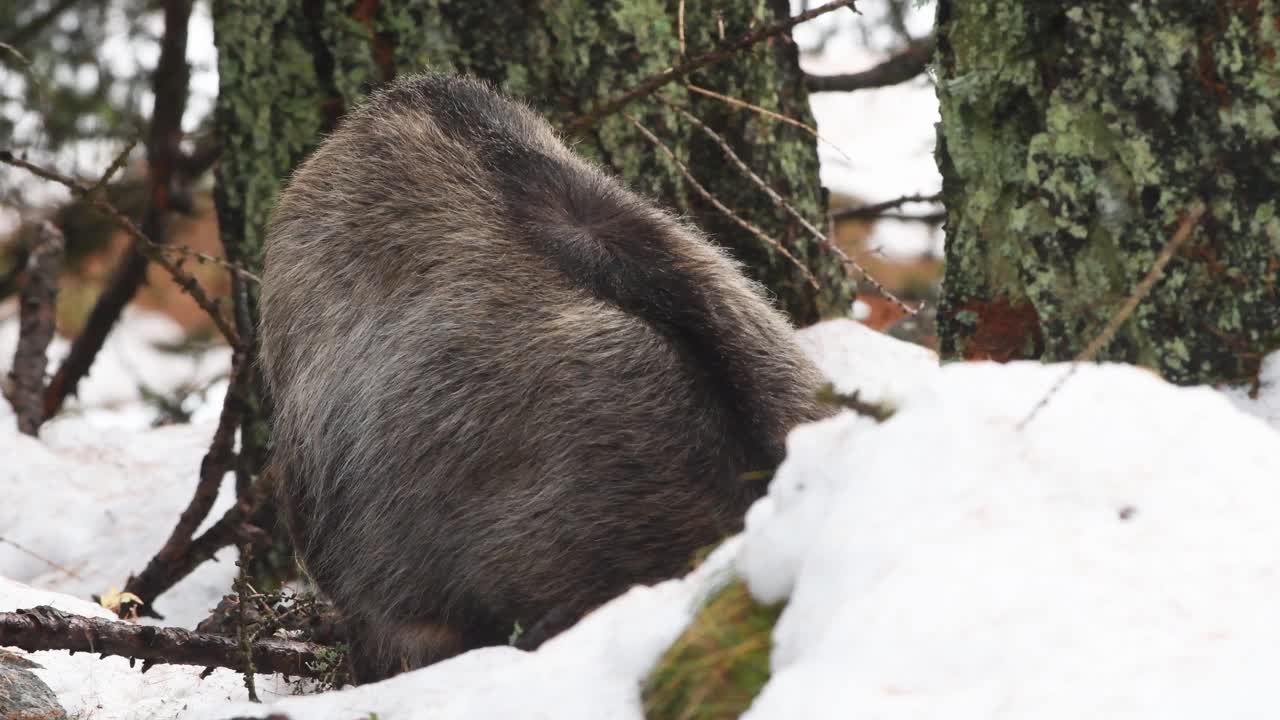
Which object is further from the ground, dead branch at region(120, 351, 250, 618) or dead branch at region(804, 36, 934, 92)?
dead branch at region(804, 36, 934, 92)

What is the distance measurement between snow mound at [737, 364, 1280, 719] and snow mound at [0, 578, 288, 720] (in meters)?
1.61

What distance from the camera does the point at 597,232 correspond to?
2.96m

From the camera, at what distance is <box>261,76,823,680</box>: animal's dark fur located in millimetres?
2422

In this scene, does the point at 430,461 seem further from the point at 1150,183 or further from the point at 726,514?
the point at 1150,183

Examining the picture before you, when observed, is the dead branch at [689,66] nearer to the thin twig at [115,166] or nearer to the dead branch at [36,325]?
the thin twig at [115,166]

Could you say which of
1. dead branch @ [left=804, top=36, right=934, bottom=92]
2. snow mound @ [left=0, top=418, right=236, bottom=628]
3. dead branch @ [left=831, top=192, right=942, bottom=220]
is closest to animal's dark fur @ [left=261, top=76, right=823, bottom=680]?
dead branch @ [left=831, top=192, right=942, bottom=220]

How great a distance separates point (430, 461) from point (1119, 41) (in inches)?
60.7

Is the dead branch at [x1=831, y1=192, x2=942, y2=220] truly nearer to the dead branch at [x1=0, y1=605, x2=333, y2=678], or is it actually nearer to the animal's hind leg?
the animal's hind leg

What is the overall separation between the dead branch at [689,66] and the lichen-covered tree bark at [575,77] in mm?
→ 153

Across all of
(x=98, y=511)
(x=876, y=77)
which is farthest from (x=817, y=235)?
(x=98, y=511)

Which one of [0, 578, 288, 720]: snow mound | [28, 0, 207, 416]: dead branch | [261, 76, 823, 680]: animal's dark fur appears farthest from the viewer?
[28, 0, 207, 416]: dead branch

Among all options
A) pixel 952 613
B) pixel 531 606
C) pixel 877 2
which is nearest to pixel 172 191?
pixel 877 2

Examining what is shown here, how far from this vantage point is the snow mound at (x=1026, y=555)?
142cm

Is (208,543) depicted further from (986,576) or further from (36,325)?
(986,576)
